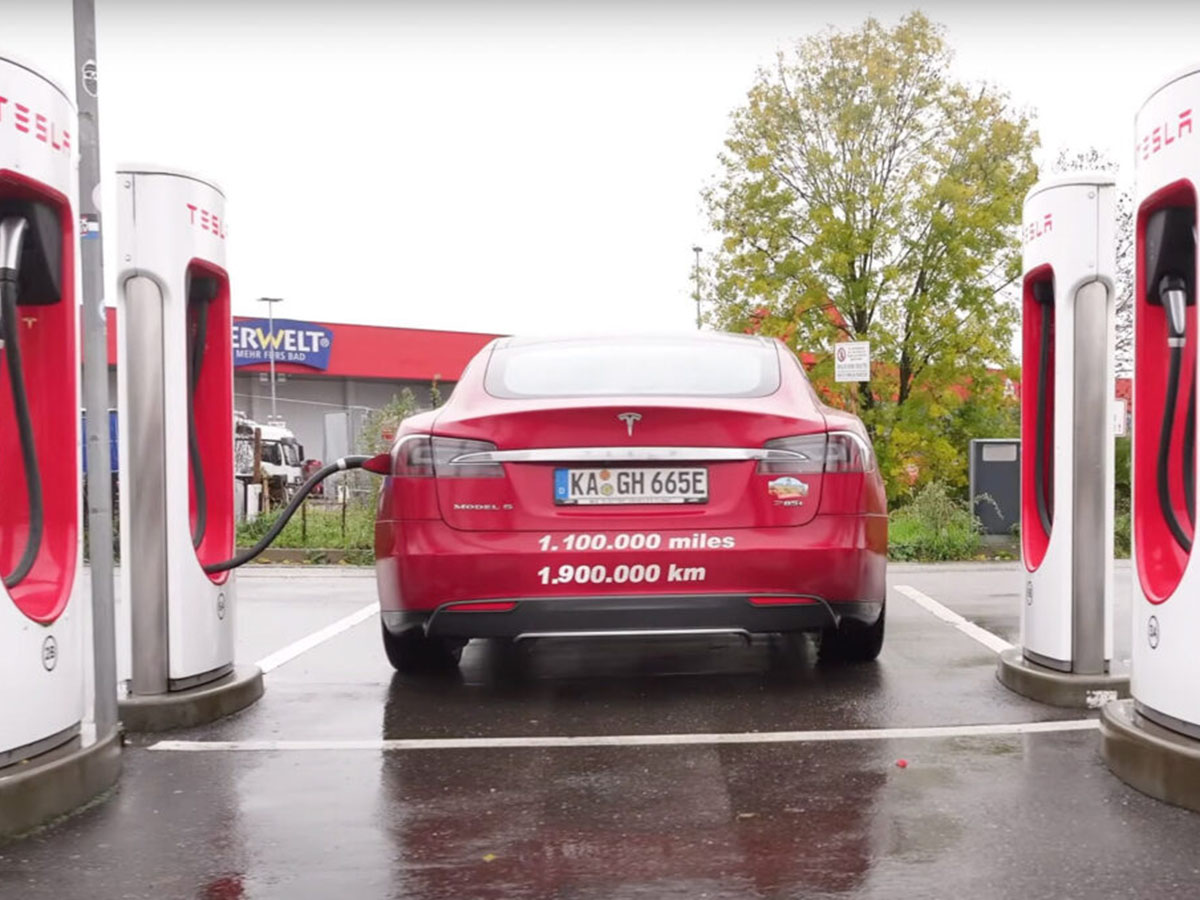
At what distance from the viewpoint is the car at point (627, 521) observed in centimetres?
466

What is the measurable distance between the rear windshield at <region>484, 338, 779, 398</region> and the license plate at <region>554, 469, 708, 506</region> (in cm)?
39

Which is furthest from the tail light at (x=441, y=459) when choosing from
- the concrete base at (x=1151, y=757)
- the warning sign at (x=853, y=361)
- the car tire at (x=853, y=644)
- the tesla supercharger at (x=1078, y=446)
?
the warning sign at (x=853, y=361)

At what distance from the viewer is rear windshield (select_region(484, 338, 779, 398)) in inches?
202

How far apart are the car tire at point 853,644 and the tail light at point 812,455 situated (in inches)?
40.4

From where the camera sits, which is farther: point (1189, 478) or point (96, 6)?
point (96, 6)

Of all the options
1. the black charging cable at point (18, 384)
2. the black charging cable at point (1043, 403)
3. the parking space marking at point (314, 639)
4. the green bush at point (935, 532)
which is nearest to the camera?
the black charging cable at point (18, 384)

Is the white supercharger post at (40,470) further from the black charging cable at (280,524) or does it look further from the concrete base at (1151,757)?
the concrete base at (1151,757)

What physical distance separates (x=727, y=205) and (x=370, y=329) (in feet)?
86.2

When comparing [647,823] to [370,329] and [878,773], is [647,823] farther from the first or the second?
[370,329]

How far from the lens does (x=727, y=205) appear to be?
23.1 meters

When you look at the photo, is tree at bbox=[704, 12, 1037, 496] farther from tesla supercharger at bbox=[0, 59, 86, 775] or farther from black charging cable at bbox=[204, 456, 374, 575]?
tesla supercharger at bbox=[0, 59, 86, 775]

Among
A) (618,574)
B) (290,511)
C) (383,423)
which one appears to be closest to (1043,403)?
(618,574)

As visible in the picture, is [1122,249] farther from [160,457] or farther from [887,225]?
[160,457]

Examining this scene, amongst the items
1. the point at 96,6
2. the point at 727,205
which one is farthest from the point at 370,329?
the point at 96,6
